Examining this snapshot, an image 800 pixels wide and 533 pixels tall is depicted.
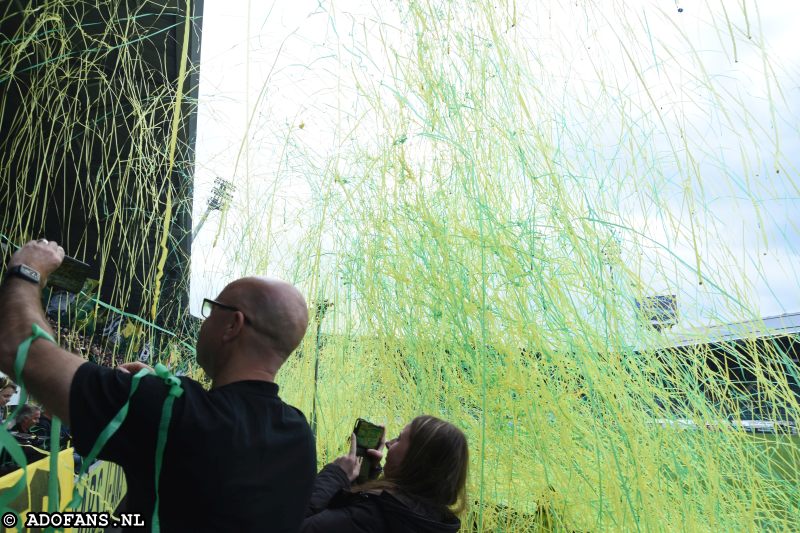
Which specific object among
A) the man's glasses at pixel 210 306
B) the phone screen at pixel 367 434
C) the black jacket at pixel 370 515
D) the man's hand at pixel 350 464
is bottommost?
the black jacket at pixel 370 515

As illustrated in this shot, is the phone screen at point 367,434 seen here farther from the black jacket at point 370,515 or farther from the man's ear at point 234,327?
the man's ear at point 234,327

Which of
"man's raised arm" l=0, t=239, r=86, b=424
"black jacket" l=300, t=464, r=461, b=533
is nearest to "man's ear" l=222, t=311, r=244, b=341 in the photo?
"man's raised arm" l=0, t=239, r=86, b=424

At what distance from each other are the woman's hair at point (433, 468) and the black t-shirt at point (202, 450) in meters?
0.39

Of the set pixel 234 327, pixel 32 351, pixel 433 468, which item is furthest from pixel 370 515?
pixel 32 351

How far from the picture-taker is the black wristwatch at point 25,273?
794mm

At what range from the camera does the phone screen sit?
144 cm

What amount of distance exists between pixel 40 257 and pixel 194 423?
0.34 meters

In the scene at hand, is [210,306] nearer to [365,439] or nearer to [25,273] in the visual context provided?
[25,273]

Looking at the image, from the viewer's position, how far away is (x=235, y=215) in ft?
8.50

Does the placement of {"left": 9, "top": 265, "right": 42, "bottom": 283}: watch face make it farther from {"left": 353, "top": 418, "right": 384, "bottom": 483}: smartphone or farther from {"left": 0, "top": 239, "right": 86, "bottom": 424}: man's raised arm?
{"left": 353, "top": 418, "right": 384, "bottom": 483}: smartphone

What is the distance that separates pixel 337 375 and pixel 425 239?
3.60 ft

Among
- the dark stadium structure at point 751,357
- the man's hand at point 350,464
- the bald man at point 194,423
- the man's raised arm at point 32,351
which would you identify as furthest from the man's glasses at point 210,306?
the dark stadium structure at point 751,357

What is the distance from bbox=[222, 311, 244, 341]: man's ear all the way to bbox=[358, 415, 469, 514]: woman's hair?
1.57 ft

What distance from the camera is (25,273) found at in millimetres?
797
